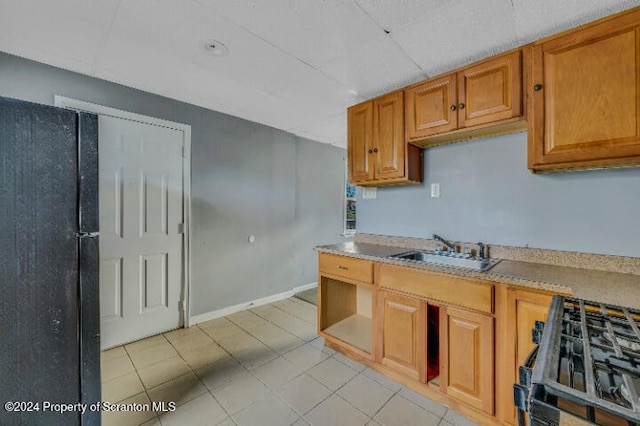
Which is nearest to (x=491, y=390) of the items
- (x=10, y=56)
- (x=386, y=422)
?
(x=386, y=422)

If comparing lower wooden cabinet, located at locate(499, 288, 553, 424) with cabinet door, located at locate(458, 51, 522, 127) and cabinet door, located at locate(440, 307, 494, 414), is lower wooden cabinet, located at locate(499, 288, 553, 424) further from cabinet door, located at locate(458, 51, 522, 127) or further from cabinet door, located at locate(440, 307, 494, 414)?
cabinet door, located at locate(458, 51, 522, 127)

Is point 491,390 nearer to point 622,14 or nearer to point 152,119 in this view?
point 622,14

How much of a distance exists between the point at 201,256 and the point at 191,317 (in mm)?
653

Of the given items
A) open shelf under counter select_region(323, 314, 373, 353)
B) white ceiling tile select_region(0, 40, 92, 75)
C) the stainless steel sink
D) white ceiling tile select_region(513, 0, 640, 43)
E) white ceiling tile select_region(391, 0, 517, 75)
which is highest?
white ceiling tile select_region(0, 40, 92, 75)

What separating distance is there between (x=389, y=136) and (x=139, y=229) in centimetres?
248

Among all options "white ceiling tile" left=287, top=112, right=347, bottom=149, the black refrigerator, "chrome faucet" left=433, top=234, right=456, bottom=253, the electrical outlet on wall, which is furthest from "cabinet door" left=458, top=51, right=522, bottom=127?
the black refrigerator

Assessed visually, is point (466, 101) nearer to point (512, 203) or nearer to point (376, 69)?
point (376, 69)

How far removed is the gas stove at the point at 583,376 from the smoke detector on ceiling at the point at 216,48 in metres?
2.23

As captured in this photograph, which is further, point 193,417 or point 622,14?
point 193,417

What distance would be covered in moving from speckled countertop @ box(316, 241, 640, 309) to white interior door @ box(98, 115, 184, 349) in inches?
86.2

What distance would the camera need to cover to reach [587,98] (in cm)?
144

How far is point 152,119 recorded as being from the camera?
260cm

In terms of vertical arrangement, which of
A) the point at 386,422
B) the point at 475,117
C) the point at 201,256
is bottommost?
the point at 386,422

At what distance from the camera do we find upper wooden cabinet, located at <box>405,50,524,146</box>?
1690 mm
